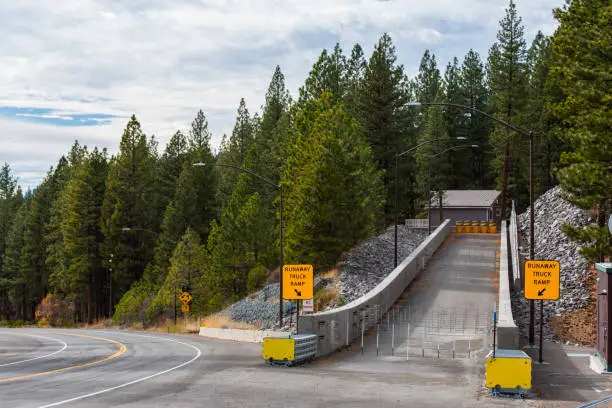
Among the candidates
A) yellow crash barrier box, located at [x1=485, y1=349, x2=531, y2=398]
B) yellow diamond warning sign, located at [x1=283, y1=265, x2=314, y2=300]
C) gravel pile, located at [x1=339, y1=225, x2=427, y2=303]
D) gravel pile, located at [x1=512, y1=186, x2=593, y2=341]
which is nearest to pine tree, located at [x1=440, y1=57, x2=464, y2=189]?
gravel pile, located at [x1=512, y1=186, x2=593, y2=341]

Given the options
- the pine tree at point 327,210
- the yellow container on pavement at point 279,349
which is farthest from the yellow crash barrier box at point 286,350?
the pine tree at point 327,210

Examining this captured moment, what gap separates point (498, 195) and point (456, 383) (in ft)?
226

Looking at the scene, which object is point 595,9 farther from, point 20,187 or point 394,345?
point 20,187

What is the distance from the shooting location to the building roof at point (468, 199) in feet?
268

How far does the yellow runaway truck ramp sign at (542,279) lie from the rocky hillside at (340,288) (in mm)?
14824

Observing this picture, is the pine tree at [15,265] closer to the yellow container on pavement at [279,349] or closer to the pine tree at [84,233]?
the pine tree at [84,233]

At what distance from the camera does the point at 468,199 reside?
3319 inches

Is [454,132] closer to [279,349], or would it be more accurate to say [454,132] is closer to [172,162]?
[172,162]

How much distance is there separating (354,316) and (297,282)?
3691 mm

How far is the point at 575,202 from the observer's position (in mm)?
32406

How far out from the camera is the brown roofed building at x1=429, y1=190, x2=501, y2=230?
8162 centimetres

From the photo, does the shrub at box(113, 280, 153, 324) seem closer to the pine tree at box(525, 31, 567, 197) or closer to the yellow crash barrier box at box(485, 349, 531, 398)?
the pine tree at box(525, 31, 567, 197)

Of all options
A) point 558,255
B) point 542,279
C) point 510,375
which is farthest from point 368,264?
point 510,375

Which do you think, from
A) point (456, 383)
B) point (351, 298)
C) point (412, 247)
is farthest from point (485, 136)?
point (456, 383)
